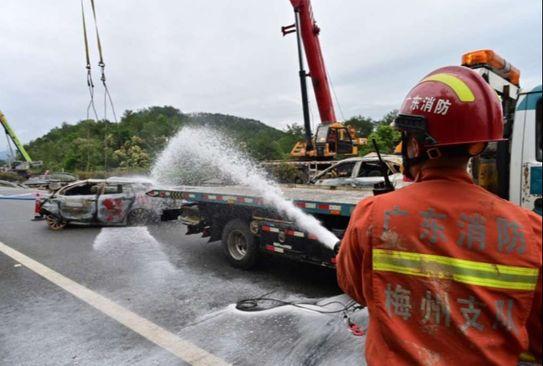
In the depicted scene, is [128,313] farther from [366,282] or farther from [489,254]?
[489,254]

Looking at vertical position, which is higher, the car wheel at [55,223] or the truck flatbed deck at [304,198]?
the truck flatbed deck at [304,198]

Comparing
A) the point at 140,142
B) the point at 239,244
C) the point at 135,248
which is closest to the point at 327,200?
the point at 239,244

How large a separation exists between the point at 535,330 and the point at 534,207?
2.81m

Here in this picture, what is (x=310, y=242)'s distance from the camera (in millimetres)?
5125

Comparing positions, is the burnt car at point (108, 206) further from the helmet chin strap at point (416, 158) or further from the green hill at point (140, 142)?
the green hill at point (140, 142)

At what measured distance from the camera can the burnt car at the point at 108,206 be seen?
10.6 metres

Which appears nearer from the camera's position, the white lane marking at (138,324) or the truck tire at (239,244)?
the white lane marking at (138,324)

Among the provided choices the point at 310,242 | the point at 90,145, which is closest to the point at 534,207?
the point at 310,242

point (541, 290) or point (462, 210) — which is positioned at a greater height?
point (462, 210)

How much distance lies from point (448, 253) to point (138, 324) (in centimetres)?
393

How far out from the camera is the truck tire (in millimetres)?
6051

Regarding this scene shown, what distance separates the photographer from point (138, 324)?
4.31 metres

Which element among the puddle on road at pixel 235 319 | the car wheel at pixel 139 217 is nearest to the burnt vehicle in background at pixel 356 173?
the puddle on road at pixel 235 319

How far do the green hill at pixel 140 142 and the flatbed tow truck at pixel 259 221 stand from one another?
875 inches
